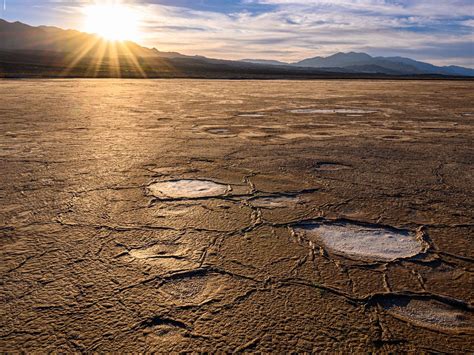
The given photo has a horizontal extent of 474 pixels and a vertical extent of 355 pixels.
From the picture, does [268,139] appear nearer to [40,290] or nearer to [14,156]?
[14,156]

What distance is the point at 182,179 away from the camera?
9.39 ft

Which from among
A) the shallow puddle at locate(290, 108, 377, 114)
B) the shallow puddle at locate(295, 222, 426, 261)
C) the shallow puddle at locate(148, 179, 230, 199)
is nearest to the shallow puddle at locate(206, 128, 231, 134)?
the shallow puddle at locate(148, 179, 230, 199)

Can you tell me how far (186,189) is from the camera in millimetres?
→ 2648

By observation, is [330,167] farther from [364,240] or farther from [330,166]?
[364,240]

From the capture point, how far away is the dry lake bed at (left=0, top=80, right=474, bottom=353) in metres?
1.25

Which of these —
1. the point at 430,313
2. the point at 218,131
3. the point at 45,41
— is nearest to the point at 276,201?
the point at 430,313

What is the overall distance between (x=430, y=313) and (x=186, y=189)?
1.73 meters

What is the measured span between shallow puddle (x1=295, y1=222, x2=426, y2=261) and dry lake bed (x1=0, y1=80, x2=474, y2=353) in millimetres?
11

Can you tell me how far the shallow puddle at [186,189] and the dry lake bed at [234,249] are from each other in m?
0.02

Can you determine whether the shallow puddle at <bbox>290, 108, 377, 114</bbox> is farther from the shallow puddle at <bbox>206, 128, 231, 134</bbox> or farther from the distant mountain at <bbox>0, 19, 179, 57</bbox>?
the distant mountain at <bbox>0, 19, 179, 57</bbox>

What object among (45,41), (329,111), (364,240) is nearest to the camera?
(364,240)

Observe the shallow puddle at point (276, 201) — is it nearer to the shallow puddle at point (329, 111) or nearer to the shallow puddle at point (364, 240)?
the shallow puddle at point (364, 240)

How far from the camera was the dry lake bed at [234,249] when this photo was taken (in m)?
1.25

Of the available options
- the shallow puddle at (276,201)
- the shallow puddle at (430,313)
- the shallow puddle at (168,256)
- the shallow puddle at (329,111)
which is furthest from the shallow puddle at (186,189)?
the shallow puddle at (329,111)
